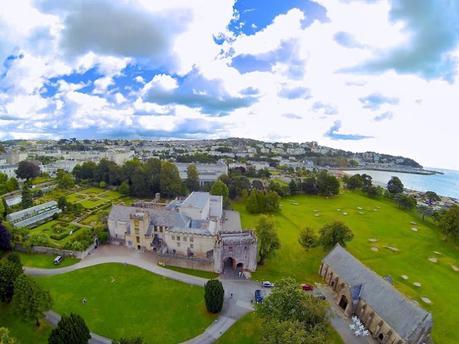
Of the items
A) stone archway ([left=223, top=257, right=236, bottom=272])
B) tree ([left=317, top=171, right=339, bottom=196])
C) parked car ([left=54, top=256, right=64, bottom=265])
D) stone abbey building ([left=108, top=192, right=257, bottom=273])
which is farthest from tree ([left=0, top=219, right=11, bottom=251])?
tree ([left=317, top=171, right=339, bottom=196])

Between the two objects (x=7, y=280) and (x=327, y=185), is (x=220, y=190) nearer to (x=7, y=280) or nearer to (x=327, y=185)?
(x=327, y=185)

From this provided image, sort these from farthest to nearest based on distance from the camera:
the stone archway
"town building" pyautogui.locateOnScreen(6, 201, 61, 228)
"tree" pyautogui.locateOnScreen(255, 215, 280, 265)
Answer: "town building" pyautogui.locateOnScreen(6, 201, 61, 228) → "tree" pyautogui.locateOnScreen(255, 215, 280, 265) → the stone archway

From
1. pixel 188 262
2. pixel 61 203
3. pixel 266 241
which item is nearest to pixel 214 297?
pixel 188 262

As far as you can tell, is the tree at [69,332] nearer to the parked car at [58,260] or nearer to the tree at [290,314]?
the tree at [290,314]

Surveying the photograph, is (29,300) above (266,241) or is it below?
below

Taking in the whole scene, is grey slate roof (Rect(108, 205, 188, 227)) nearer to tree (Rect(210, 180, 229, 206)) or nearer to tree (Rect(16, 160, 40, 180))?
tree (Rect(210, 180, 229, 206))

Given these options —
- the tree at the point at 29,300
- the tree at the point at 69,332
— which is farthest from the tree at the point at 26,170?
the tree at the point at 69,332

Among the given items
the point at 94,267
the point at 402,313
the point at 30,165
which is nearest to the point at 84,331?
the point at 94,267
